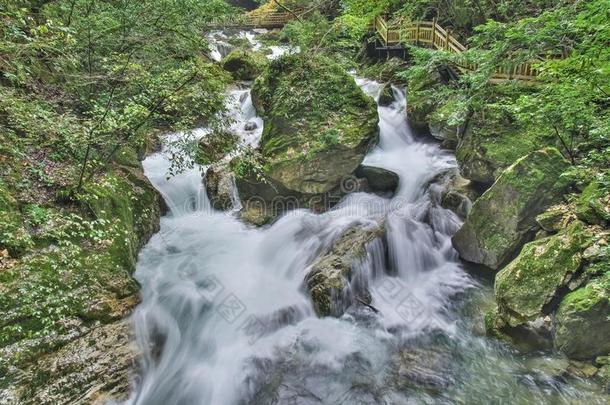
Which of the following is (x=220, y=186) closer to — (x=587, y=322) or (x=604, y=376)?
(x=587, y=322)

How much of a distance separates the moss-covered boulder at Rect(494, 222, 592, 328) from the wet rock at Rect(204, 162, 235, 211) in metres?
6.60

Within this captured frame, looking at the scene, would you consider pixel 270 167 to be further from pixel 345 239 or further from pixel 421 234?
pixel 421 234

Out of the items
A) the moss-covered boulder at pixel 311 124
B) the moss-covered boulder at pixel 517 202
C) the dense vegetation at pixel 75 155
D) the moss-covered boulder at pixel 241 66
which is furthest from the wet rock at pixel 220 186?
the moss-covered boulder at pixel 241 66

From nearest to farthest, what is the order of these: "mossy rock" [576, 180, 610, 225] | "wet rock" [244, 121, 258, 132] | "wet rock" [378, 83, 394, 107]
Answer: "mossy rock" [576, 180, 610, 225], "wet rock" [244, 121, 258, 132], "wet rock" [378, 83, 394, 107]

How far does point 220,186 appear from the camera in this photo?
31.9 feet

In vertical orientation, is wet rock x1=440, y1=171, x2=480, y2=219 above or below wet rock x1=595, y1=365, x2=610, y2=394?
above

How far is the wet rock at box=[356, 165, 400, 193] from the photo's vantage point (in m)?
9.71

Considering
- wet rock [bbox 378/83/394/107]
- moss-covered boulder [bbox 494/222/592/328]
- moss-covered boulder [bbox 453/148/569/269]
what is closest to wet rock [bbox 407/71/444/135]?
wet rock [bbox 378/83/394/107]

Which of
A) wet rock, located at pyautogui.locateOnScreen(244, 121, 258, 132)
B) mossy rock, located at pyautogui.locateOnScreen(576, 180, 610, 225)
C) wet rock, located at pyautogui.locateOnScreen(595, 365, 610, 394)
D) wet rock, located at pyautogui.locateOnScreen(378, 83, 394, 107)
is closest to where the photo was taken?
wet rock, located at pyautogui.locateOnScreen(595, 365, 610, 394)

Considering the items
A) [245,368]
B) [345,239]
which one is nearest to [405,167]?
[345,239]

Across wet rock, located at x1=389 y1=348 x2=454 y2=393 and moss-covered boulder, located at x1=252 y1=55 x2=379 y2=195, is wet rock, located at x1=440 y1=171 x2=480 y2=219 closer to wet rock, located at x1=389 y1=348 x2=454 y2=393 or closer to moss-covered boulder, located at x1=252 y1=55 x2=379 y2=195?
moss-covered boulder, located at x1=252 y1=55 x2=379 y2=195

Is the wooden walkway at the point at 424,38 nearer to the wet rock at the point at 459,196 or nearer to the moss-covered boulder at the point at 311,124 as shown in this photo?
the moss-covered boulder at the point at 311,124

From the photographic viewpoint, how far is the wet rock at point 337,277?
21.1 ft

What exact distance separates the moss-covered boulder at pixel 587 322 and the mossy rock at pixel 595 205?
3.79 ft
